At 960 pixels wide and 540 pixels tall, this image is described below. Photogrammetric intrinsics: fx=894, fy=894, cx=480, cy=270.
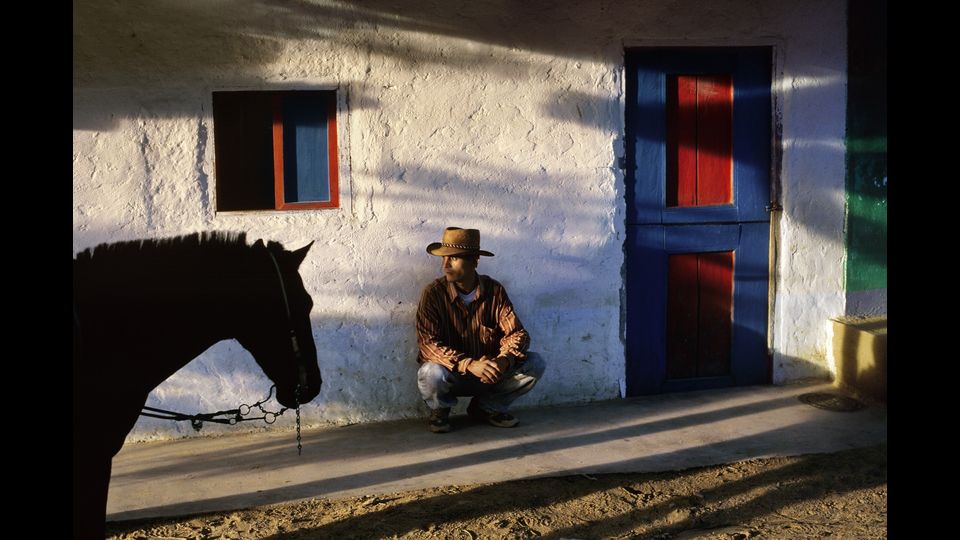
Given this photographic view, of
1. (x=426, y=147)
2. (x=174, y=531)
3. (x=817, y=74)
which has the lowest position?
(x=174, y=531)

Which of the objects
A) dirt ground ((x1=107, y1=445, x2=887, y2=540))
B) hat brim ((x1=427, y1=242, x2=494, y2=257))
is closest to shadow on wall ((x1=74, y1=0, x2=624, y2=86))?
hat brim ((x1=427, y1=242, x2=494, y2=257))

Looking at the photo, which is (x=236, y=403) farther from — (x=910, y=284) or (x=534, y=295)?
(x=910, y=284)

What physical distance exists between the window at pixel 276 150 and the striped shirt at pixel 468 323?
3.20 ft

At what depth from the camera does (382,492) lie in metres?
4.92

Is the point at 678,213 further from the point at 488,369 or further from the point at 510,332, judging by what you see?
the point at 488,369

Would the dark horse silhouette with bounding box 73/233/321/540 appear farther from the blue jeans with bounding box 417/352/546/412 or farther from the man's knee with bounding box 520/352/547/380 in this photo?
the man's knee with bounding box 520/352/547/380

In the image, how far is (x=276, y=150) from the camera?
5.96 meters

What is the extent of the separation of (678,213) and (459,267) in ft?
5.89

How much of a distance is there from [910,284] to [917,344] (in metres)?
0.15

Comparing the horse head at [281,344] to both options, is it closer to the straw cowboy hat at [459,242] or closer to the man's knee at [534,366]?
the straw cowboy hat at [459,242]

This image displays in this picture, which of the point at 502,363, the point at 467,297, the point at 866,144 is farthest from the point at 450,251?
the point at 866,144

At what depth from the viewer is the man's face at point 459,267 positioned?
5.80 metres

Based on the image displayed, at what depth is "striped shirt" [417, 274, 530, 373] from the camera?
5.82 meters

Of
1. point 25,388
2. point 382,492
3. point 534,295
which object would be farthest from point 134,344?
point 534,295
